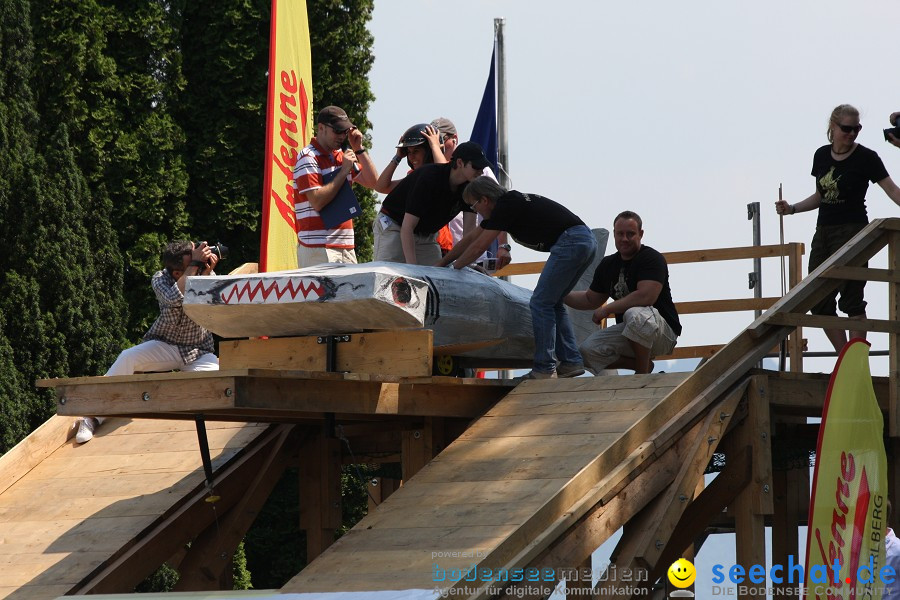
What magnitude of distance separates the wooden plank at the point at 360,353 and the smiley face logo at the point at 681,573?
1720 mm

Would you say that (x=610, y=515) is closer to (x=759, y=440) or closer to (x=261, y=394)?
(x=759, y=440)

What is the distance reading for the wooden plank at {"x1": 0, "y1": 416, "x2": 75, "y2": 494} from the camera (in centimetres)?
1002

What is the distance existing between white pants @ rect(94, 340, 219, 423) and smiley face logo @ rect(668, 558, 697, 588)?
10.7ft

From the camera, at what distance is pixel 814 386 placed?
8711 millimetres

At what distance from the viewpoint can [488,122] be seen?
17500mm

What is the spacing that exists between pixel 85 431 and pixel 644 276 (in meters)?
4.17

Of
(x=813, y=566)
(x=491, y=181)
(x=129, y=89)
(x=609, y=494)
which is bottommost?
(x=813, y=566)

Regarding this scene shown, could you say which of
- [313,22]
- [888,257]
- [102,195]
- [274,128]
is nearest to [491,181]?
[888,257]

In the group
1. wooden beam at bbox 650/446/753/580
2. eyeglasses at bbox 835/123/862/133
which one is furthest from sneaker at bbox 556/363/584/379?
eyeglasses at bbox 835/123/862/133

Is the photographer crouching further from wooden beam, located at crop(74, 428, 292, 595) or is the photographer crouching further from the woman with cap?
the woman with cap

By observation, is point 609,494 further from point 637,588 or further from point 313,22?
point 313,22

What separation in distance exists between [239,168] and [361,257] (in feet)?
6.11

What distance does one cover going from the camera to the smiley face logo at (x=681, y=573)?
8008mm

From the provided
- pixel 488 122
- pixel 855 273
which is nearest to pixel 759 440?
pixel 855 273
